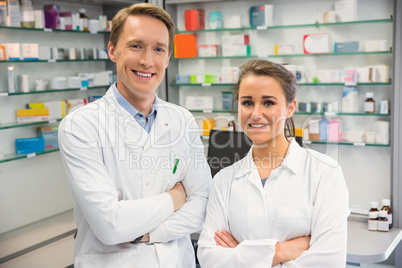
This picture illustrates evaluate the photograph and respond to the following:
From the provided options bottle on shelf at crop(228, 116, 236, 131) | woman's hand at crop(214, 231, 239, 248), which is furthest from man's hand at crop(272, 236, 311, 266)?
bottle on shelf at crop(228, 116, 236, 131)

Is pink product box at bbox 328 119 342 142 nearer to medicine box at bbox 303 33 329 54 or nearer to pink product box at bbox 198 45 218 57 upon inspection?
medicine box at bbox 303 33 329 54

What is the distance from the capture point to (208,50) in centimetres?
470

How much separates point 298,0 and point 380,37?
0.82 meters

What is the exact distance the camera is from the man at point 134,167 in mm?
1636

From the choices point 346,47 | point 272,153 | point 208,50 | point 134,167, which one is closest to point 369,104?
point 346,47

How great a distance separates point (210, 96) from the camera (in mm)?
4805

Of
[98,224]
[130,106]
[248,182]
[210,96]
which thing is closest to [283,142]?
[248,182]

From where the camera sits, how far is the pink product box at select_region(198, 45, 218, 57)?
4.68 metres

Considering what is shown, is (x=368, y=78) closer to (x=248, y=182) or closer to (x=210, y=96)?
(x=210, y=96)

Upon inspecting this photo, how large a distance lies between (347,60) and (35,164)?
2.92 metres

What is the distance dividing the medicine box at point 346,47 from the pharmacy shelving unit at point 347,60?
0.06 m

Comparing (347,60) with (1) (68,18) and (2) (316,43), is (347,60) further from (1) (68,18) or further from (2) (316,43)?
(1) (68,18)

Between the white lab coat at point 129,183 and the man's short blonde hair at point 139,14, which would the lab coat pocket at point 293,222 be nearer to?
the white lab coat at point 129,183

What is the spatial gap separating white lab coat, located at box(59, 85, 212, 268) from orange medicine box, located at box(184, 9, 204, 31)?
2901 mm
